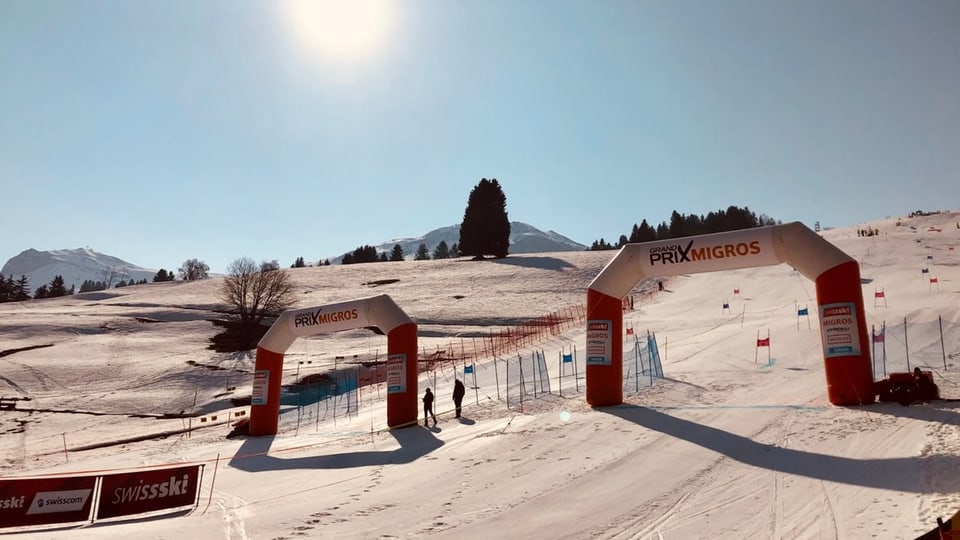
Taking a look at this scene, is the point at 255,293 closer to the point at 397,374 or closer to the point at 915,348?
the point at 397,374

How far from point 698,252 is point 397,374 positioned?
32.9ft

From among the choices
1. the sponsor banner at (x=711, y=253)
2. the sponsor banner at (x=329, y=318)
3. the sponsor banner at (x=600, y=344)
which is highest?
the sponsor banner at (x=711, y=253)

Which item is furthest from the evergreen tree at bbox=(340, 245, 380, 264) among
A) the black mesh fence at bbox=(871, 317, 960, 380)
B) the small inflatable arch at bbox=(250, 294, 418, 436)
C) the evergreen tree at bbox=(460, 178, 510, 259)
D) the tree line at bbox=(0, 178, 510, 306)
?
the black mesh fence at bbox=(871, 317, 960, 380)

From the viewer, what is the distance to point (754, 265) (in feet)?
52.5

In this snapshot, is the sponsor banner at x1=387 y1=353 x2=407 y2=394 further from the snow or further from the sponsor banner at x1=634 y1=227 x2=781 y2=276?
the sponsor banner at x1=634 y1=227 x2=781 y2=276

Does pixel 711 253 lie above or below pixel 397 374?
above

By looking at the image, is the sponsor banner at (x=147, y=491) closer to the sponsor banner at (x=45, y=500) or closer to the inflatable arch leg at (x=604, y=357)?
the sponsor banner at (x=45, y=500)

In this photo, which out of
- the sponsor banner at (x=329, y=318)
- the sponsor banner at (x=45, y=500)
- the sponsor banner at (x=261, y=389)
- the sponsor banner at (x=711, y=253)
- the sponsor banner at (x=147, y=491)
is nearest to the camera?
the sponsor banner at (x=45, y=500)

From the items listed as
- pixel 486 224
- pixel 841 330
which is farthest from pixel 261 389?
pixel 486 224

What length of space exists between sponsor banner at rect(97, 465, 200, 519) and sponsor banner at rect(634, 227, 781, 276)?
12.7m

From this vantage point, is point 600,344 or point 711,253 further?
point 600,344

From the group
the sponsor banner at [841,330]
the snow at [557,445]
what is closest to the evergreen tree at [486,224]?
the snow at [557,445]

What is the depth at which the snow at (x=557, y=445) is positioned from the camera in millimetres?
8461

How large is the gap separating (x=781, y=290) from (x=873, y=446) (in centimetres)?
3770
